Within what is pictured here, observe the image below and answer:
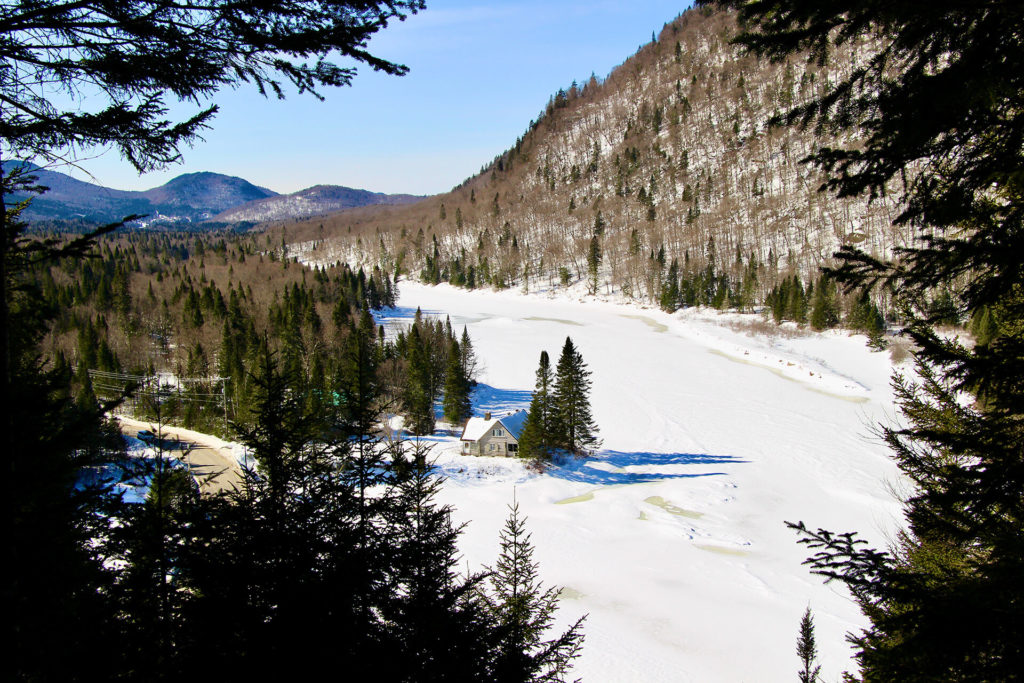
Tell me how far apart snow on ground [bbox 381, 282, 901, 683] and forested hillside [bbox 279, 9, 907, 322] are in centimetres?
3362

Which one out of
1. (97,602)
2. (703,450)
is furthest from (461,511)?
(97,602)

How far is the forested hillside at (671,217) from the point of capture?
9888cm

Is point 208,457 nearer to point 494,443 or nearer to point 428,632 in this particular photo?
point 494,443

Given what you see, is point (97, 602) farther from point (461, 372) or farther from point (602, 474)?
point (461, 372)

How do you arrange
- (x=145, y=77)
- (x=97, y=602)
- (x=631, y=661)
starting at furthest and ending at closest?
1. (x=631, y=661)
2. (x=97, y=602)
3. (x=145, y=77)

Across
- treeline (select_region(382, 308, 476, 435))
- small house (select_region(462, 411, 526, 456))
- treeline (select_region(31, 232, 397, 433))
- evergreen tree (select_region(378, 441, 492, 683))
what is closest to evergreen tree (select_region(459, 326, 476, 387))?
treeline (select_region(382, 308, 476, 435))

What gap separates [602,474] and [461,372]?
1919 cm

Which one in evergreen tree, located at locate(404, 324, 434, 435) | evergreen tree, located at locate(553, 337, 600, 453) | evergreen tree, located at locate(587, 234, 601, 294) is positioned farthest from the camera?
evergreen tree, located at locate(587, 234, 601, 294)

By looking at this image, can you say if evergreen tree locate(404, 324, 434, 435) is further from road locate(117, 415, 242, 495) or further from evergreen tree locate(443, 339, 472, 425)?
road locate(117, 415, 242, 495)

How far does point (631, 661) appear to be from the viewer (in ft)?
49.3

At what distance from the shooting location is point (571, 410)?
33844mm

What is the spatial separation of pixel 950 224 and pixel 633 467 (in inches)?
1210

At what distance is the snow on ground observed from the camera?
52.7 ft

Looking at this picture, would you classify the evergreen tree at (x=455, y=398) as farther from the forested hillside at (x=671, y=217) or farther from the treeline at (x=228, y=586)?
the forested hillside at (x=671, y=217)
